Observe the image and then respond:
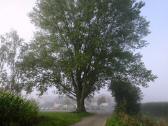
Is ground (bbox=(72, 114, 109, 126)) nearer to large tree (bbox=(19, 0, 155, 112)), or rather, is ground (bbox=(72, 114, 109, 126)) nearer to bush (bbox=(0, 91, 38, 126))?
bush (bbox=(0, 91, 38, 126))

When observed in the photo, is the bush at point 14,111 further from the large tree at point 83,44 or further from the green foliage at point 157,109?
the green foliage at point 157,109

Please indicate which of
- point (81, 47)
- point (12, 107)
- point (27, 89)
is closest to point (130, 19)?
point (81, 47)

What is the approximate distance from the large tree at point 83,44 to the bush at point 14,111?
58.1 ft

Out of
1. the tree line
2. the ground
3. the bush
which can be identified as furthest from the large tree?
the bush

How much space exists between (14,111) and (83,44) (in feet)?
75.8

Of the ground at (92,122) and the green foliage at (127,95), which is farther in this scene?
the green foliage at (127,95)

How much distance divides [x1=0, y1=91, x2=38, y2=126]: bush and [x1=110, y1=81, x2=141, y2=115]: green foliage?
77.2ft

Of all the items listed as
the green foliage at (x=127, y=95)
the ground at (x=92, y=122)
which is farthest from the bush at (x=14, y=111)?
the green foliage at (x=127, y=95)

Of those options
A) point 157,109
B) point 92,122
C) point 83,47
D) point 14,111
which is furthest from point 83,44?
point 14,111

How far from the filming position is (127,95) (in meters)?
47.9

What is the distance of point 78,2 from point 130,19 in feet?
23.0

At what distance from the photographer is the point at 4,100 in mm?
21984

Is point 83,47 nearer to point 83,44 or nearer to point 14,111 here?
point 83,44

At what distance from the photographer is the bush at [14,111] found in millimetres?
21484
